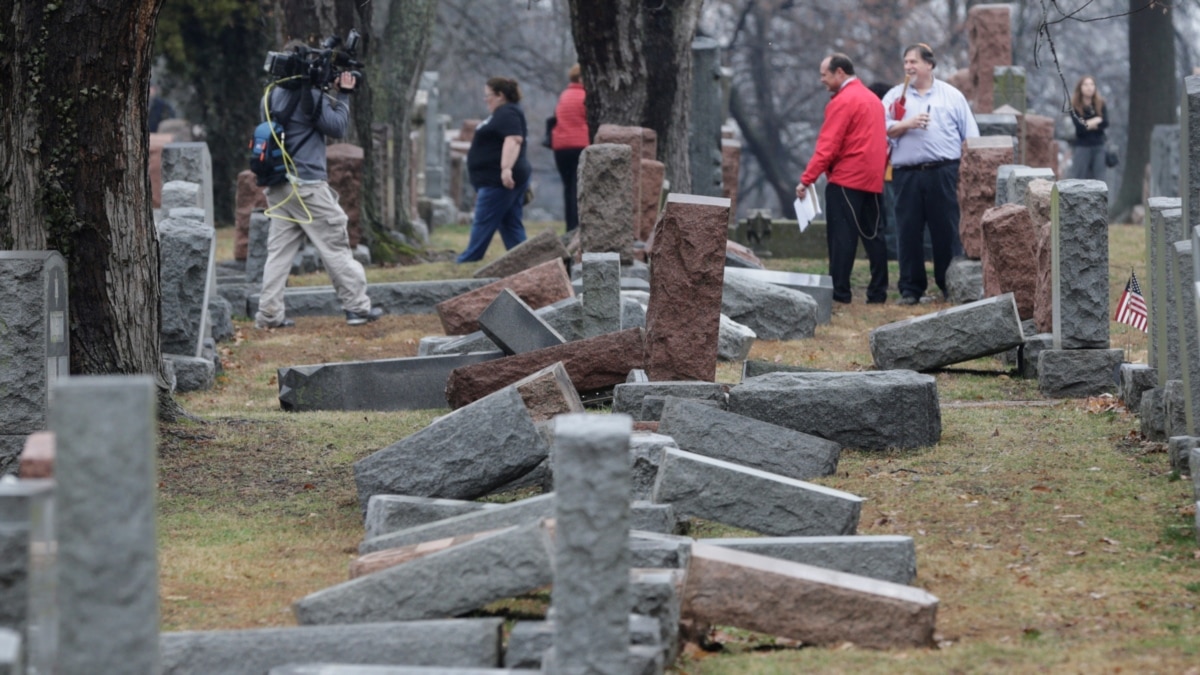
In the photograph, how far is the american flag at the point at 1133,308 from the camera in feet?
28.3

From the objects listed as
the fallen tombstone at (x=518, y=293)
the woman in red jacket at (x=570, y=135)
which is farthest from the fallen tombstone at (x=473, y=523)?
the woman in red jacket at (x=570, y=135)

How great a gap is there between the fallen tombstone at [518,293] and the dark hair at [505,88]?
504cm

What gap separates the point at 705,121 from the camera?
19.5 metres

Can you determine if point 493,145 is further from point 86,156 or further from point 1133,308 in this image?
point 86,156

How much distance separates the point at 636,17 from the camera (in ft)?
48.6

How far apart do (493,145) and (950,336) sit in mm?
7257

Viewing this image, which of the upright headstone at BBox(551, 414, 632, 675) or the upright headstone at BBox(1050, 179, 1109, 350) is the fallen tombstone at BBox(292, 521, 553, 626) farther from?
the upright headstone at BBox(1050, 179, 1109, 350)

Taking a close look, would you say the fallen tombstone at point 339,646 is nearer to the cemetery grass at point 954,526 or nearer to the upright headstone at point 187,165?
the cemetery grass at point 954,526

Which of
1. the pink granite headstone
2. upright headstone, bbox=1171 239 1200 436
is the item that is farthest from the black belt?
upright headstone, bbox=1171 239 1200 436

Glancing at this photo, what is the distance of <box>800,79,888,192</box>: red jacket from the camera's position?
12.2m

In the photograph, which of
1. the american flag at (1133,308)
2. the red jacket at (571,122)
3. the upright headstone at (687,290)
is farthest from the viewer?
the red jacket at (571,122)

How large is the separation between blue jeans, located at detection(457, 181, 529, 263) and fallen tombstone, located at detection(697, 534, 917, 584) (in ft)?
35.7

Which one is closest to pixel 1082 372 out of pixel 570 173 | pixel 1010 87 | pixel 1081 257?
pixel 1081 257

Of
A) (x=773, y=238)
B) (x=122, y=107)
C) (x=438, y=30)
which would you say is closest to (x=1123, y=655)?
(x=122, y=107)
